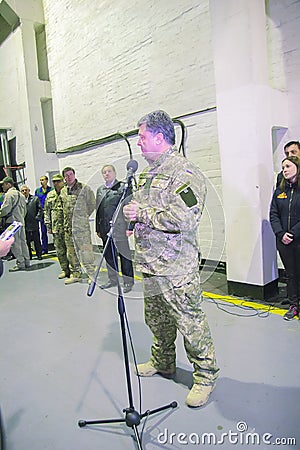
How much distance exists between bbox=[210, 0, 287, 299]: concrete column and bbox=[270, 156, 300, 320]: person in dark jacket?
198 mm

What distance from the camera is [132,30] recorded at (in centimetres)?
524

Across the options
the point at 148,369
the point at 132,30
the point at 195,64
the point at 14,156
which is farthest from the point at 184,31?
the point at 14,156

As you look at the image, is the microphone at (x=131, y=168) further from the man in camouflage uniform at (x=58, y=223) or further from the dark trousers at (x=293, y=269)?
the man in camouflage uniform at (x=58, y=223)

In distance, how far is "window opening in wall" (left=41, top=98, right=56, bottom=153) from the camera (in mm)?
8008

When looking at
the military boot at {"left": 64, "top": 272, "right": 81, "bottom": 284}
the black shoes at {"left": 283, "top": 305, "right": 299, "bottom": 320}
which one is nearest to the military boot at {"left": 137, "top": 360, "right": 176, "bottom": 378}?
the black shoes at {"left": 283, "top": 305, "right": 299, "bottom": 320}

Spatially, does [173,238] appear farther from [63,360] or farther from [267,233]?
[267,233]

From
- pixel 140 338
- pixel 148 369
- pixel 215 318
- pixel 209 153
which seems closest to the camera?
pixel 148 369

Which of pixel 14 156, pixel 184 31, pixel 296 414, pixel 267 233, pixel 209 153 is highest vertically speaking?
pixel 184 31

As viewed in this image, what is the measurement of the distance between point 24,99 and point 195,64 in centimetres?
475

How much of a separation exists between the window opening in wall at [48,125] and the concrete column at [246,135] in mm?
5671

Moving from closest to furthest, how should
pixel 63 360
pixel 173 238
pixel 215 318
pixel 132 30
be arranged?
pixel 173 238 < pixel 63 360 < pixel 215 318 < pixel 132 30

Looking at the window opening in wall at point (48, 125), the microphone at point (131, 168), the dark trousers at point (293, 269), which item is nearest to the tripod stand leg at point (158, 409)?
the microphone at point (131, 168)

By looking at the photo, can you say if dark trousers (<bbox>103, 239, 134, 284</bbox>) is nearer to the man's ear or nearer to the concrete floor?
the concrete floor

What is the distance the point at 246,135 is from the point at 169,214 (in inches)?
76.9
